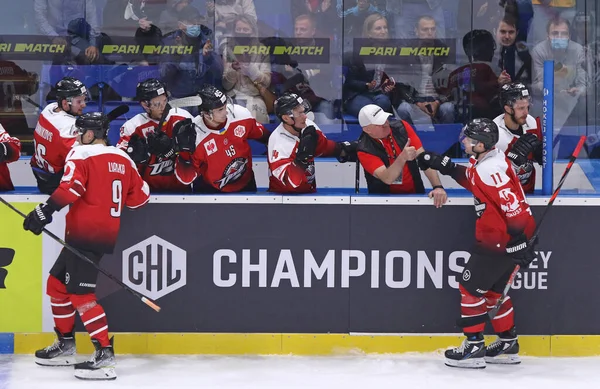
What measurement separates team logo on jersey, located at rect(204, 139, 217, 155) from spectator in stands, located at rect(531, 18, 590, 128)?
11.0 feet

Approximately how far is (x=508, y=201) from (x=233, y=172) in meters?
1.78

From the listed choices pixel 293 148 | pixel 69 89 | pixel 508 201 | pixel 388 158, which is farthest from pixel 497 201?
pixel 69 89

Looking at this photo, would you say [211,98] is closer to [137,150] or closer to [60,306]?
[137,150]

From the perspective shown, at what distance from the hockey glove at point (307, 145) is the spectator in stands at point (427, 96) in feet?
8.60

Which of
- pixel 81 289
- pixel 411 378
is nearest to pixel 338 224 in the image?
pixel 411 378

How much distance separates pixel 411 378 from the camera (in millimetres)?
6352

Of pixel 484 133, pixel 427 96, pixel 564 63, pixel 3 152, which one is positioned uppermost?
pixel 564 63

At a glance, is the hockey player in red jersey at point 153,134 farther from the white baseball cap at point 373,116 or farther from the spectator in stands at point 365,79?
the spectator in stands at point 365,79

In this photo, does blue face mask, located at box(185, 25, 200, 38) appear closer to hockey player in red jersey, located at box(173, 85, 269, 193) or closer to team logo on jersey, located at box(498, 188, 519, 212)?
hockey player in red jersey, located at box(173, 85, 269, 193)

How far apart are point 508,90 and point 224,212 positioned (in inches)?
72.4

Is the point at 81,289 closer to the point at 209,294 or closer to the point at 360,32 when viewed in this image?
the point at 209,294

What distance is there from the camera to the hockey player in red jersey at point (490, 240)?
634cm

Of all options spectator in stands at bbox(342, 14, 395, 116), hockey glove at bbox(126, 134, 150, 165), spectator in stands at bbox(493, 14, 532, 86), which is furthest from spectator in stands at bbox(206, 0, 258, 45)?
hockey glove at bbox(126, 134, 150, 165)

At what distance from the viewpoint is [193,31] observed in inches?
371
